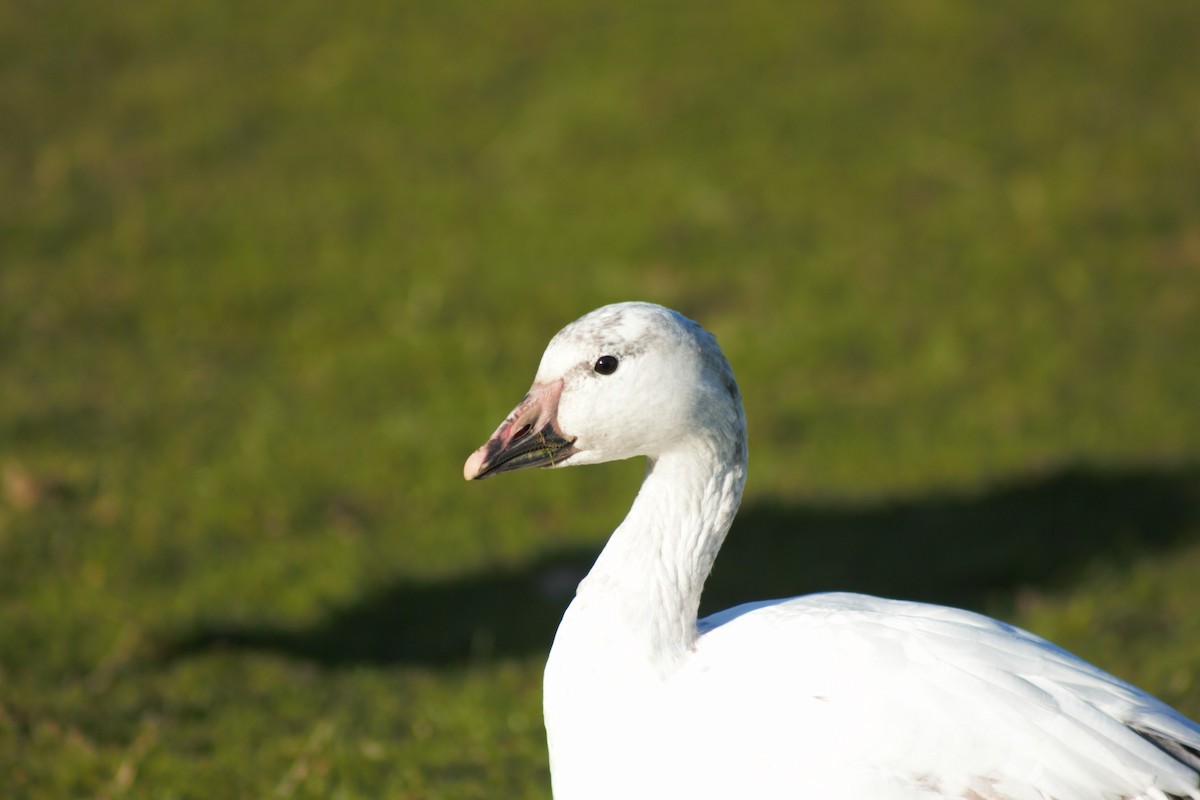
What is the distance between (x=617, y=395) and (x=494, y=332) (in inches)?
199

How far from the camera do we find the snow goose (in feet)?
11.2

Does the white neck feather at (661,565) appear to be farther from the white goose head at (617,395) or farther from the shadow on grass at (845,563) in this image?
the shadow on grass at (845,563)

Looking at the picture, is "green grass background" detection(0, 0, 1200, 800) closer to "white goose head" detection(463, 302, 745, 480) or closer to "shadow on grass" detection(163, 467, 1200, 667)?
"shadow on grass" detection(163, 467, 1200, 667)

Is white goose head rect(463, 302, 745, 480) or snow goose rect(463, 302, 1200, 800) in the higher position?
white goose head rect(463, 302, 745, 480)

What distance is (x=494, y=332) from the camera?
28.6ft

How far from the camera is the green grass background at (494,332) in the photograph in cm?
600

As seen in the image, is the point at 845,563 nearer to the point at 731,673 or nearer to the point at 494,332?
the point at 494,332

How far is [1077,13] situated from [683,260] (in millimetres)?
5195

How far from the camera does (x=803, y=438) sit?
8.07 metres

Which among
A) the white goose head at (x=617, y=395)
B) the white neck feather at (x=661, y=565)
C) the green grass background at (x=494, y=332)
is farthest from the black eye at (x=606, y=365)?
the green grass background at (x=494, y=332)

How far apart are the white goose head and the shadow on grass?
2.84 meters

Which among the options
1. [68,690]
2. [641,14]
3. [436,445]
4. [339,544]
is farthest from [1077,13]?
[68,690]

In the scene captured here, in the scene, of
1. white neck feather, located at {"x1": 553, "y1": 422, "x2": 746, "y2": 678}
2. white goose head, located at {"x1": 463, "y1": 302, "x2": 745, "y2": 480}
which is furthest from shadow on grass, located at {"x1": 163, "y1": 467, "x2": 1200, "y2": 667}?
white goose head, located at {"x1": 463, "y1": 302, "x2": 745, "y2": 480}

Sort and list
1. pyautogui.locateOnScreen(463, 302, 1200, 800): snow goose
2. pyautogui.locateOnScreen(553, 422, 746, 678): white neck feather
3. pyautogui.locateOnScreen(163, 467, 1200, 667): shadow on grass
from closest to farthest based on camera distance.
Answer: pyautogui.locateOnScreen(463, 302, 1200, 800): snow goose → pyautogui.locateOnScreen(553, 422, 746, 678): white neck feather → pyautogui.locateOnScreen(163, 467, 1200, 667): shadow on grass
